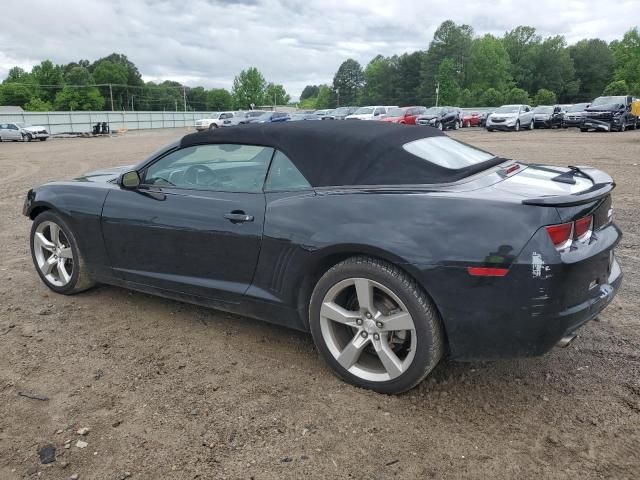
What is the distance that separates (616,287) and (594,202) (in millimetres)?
573

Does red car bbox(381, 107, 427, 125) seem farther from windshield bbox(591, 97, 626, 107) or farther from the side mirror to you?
the side mirror

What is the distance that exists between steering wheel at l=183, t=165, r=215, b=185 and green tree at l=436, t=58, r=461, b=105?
315 feet

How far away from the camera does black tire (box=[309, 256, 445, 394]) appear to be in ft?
8.87

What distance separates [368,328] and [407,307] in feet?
0.96

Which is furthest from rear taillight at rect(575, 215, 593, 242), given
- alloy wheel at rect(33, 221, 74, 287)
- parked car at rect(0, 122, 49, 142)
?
parked car at rect(0, 122, 49, 142)

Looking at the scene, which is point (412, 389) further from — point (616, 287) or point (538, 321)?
point (616, 287)

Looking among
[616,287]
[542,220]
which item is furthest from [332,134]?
[616,287]

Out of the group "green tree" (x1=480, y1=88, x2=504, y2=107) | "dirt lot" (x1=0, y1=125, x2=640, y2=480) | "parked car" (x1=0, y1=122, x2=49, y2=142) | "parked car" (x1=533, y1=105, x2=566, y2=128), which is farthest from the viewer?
"green tree" (x1=480, y1=88, x2=504, y2=107)

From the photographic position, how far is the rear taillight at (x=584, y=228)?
265cm

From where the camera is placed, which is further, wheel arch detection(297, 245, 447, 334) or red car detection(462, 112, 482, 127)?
red car detection(462, 112, 482, 127)

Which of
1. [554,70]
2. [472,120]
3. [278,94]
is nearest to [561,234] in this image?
[472,120]

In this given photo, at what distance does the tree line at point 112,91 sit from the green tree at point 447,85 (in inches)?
1631

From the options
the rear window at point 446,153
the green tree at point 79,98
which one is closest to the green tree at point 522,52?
the green tree at point 79,98

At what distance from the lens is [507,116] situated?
3309cm
